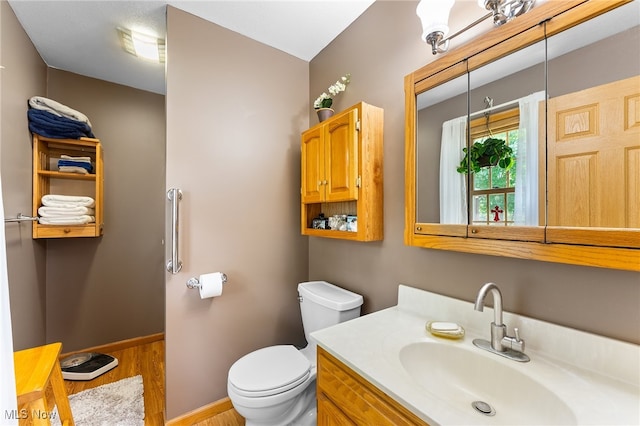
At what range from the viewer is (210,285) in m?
1.57

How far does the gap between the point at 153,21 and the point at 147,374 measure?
2.52 meters

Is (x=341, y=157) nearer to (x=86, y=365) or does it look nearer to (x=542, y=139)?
(x=542, y=139)

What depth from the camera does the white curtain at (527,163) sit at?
859 mm

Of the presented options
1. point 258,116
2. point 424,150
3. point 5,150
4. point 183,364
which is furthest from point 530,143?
point 5,150

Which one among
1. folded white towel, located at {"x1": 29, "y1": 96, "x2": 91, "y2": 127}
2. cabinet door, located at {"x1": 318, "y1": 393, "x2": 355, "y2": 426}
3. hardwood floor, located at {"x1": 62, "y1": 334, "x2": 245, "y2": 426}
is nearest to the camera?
cabinet door, located at {"x1": 318, "y1": 393, "x2": 355, "y2": 426}

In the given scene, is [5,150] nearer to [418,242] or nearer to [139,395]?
[139,395]

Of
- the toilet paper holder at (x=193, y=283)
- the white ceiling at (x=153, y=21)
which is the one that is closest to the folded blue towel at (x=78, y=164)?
the white ceiling at (x=153, y=21)

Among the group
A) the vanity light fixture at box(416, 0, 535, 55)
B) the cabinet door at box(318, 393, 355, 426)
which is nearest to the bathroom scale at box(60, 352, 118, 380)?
the cabinet door at box(318, 393, 355, 426)

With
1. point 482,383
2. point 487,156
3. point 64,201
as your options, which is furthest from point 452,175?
point 64,201

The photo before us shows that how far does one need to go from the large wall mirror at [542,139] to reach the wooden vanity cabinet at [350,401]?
609 millimetres

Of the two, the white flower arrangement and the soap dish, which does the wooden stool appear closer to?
the soap dish

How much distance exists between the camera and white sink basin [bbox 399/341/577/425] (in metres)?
0.73

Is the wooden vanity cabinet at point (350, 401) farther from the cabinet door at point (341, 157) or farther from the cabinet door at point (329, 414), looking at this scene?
the cabinet door at point (341, 157)

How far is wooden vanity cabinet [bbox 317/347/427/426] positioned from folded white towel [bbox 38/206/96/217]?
2.09 meters
